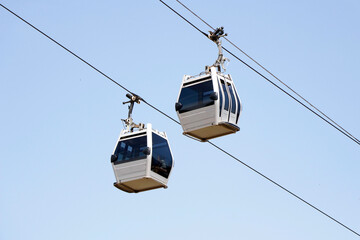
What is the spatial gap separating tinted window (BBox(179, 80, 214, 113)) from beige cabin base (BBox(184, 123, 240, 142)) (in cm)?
72

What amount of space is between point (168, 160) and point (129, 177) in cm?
158

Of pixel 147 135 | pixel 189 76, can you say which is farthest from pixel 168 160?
pixel 189 76

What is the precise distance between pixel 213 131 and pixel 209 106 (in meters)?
0.78

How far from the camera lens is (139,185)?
24.6m

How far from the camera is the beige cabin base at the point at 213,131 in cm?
2255

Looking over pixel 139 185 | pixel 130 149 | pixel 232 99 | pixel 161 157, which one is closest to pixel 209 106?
pixel 232 99

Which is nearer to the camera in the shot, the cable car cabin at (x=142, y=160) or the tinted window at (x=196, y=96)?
the tinted window at (x=196, y=96)

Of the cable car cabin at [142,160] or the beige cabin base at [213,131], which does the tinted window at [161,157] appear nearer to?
the cable car cabin at [142,160]

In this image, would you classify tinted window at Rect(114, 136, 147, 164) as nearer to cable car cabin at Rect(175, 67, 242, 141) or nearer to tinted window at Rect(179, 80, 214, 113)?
cable car cabin at Rect(175, 67, 242, 141)

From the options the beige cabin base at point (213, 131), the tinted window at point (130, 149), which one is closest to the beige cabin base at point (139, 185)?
the tinted window at point (130, 149)

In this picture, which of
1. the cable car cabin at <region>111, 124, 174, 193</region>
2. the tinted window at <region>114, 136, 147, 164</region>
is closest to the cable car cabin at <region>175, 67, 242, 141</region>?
the cable car cabin at <region>111, 124, 174, 193</region>

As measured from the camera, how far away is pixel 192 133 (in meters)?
23.0

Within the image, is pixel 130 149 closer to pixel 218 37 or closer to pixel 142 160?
pixel 142 160

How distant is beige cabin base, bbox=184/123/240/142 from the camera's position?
74.0 feet
